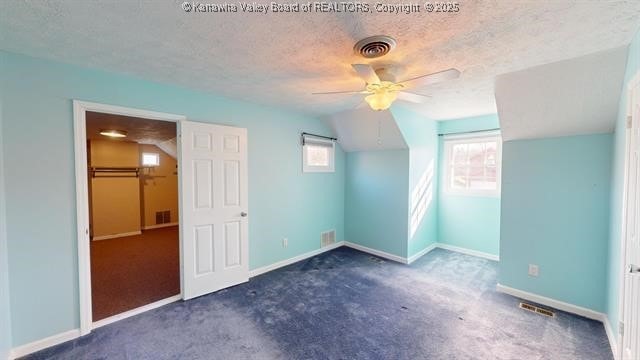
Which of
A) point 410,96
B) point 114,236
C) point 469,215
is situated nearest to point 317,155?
point 410,96

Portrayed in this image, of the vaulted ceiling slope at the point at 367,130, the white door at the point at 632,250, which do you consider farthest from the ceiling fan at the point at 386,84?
the vaulted ceiling slope at the point at 367,130

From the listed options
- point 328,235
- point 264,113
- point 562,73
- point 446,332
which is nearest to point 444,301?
point 446,332

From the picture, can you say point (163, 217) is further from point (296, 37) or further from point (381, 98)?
point (381, 98)

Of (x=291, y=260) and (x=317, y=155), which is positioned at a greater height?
(x=317, y=155)

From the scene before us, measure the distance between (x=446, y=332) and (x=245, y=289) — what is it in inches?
84.6

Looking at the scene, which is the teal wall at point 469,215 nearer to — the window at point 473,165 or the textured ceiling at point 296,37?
the window at point 473,165

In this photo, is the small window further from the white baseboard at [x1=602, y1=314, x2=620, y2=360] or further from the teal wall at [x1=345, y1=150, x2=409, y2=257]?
the white baseboard at [x1=602, y1=314, x2=620, y2=360]

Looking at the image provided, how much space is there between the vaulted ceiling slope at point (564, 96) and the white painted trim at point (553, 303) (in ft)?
5.64

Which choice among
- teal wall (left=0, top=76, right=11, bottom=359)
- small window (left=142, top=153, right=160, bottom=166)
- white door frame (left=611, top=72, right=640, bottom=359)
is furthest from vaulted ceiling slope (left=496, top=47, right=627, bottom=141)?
small window (left=142, top=153, right=160, bottom=166)

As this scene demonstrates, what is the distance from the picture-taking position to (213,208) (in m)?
2.88

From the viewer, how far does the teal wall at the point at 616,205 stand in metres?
1.78

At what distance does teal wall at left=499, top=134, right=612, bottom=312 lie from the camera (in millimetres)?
2373

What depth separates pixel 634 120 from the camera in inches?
61.3

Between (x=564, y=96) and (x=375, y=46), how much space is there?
6.24ft
